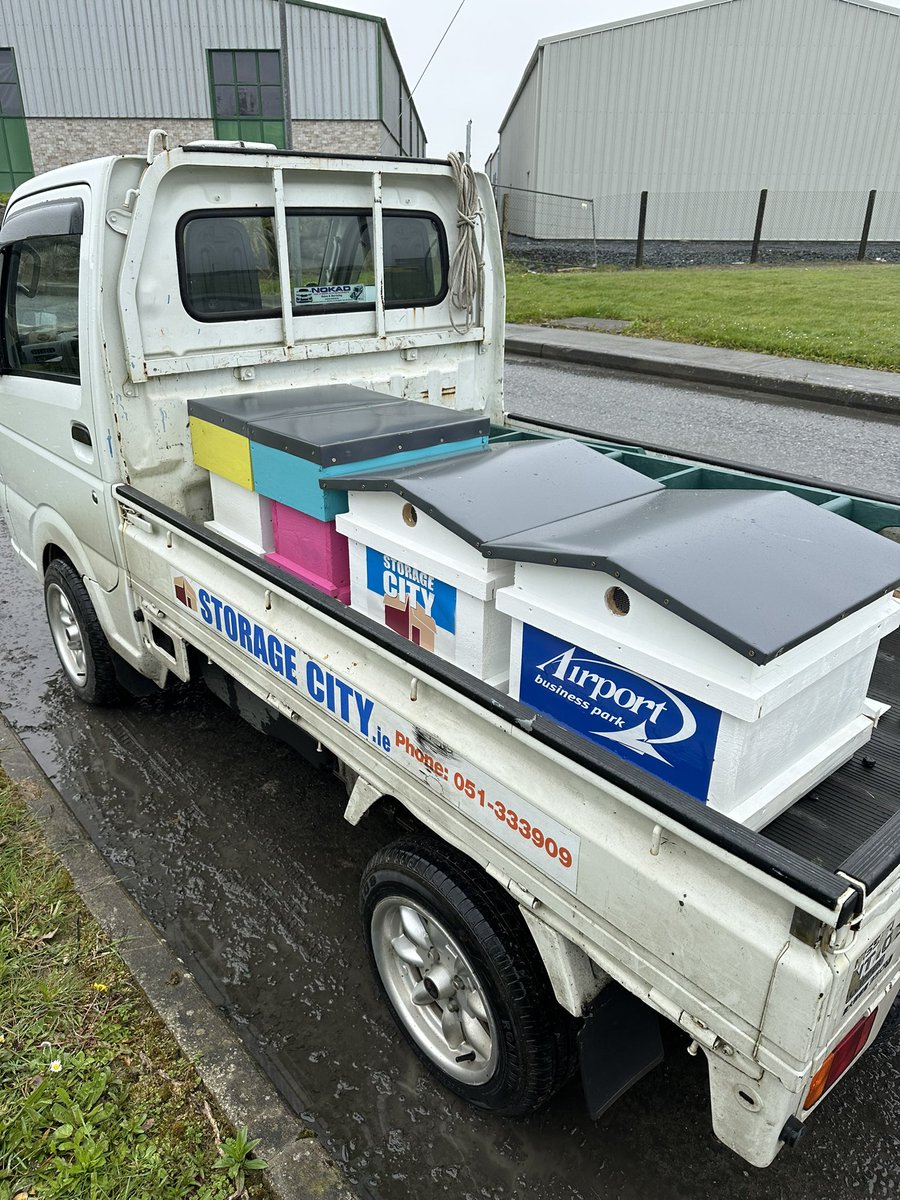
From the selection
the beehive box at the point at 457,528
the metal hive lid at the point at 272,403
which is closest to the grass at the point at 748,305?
the metal hive lid at the point at 272,403

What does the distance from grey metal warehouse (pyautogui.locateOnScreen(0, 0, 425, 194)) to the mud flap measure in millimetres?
26438

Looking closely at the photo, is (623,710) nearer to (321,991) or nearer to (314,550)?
(314,550)

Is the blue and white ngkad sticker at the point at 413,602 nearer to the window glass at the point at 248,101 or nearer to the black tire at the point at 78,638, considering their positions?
the black tire at the point at 78,638

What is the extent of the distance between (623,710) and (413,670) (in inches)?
22.2

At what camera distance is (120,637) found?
4.11 metres

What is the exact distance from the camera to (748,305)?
14977 mm

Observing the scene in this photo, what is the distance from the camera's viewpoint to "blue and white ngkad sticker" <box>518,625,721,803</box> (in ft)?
6.52

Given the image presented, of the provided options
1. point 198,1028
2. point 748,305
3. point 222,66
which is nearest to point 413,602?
point 198,1028

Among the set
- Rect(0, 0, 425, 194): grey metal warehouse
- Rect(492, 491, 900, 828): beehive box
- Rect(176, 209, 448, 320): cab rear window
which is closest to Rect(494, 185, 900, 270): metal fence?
Rect(0, 0, 425, 194): grey metal warehouse

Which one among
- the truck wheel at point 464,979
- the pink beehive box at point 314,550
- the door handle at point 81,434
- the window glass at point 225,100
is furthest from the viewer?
the window glass at point 225,100

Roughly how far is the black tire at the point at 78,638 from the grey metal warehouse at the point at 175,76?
23.5 meters

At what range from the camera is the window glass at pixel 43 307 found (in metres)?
3.65

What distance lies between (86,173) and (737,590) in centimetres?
306

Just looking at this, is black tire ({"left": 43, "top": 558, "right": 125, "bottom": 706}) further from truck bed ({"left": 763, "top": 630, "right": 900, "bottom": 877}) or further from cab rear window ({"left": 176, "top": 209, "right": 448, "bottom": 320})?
truck bed ({"left": 763, "top": 630, "right": 900, "bottom": 877})
